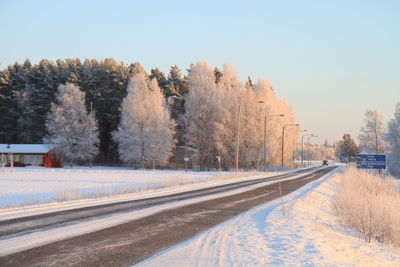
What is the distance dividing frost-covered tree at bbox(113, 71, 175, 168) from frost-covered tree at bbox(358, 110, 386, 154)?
49.4m

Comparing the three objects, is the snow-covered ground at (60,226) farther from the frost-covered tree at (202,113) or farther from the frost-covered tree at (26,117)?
the frost-covered tree at (26,117)

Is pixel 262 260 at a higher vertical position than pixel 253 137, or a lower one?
A: lower

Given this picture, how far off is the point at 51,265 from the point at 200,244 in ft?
11.0

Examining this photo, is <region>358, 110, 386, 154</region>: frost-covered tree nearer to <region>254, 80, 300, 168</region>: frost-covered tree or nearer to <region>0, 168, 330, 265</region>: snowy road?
<region>254, 80, 300, 168</region>: frost-covered tree

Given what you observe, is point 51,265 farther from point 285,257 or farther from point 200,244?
point 285,257

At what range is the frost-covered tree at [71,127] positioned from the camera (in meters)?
64.9

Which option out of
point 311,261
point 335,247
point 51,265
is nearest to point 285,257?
point 311,261

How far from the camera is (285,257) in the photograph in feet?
25.2

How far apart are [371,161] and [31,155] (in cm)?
5905

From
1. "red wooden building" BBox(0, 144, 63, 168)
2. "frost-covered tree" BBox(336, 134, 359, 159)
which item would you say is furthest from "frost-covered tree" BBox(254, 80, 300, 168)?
"frost-covered tree" BBox(336, 134, 359, 159)

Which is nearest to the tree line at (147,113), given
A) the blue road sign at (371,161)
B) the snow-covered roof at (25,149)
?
the snow-covered roof at (25,149)

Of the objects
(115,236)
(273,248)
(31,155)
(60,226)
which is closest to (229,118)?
(31,155)

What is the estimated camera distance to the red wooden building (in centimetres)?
6738

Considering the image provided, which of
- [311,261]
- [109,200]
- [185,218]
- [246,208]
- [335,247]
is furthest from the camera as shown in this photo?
[109,200]
